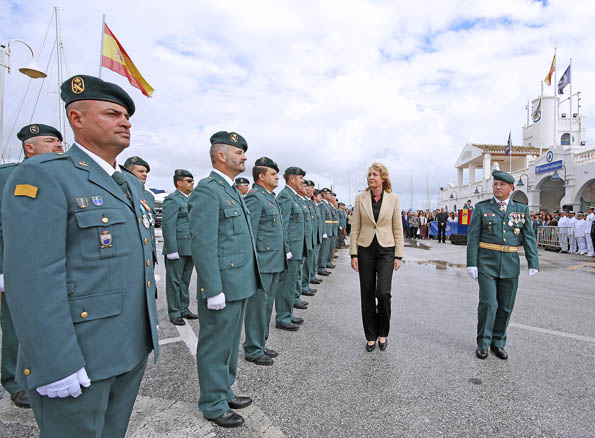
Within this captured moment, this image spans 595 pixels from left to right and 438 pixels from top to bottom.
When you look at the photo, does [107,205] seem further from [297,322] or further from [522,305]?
[522,305]

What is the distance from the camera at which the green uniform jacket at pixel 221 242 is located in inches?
106

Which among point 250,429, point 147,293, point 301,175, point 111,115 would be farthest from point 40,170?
point 301,175

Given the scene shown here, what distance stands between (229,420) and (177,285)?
3.01 metres

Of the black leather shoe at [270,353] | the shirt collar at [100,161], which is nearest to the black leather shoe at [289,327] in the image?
the black leather shoe at [270,353]

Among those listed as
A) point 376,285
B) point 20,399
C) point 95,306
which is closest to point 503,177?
point 376,285

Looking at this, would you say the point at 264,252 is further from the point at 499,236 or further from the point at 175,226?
the point at 499,236

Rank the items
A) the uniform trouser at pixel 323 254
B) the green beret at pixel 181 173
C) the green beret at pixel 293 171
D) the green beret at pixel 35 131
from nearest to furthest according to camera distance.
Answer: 1. the green beret at pixel 35 131
2. the green beret at pixel 181 173
3. the green beret at pixel 293 171
4. the uniform trouser at pixel 323 254

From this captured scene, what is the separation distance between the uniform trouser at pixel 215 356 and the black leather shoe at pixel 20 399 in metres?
1.39

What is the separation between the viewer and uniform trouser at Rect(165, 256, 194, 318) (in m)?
5.25

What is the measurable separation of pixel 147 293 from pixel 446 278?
8.58 m

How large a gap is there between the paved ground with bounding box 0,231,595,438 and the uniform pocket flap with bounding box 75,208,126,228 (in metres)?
1.74

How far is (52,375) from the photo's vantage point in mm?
1336

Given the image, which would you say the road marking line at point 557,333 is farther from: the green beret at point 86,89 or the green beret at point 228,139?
the green beret at point 86,89

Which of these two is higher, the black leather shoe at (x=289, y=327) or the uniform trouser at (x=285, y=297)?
the uniform trouser at (x=285, y=297)
